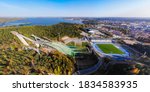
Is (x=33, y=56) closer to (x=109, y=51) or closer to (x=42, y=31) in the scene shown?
(x=42, y=31)

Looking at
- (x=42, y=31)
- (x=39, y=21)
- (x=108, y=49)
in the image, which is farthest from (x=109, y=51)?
(x=39, y=21)

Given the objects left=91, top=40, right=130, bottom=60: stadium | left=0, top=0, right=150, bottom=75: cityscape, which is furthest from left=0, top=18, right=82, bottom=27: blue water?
left=91, top=40, right=130, bottom=60: stadium

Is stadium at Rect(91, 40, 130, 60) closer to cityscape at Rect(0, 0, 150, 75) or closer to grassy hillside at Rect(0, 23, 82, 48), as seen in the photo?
cityscape at Rect(0, 0, 150, 75)

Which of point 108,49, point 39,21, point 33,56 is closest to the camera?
point 33,56

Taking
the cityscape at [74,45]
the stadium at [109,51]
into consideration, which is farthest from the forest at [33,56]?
A: the stadium at [109,51]

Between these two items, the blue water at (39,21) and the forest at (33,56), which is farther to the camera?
the blue water at (39,21)

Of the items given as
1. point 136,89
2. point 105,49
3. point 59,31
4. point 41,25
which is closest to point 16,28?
point 41,25

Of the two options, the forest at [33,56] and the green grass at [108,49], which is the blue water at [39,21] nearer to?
the forest at [33,56]

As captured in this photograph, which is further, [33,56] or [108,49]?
[108,49]
